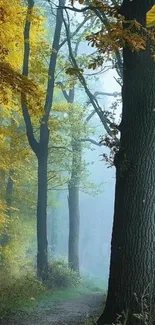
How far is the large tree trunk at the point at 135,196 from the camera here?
16.3ft

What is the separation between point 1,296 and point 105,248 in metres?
48.4

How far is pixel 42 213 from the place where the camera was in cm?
1409

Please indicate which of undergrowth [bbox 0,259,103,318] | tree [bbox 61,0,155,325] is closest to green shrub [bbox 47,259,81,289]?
undergrowth [bbox 0,259,103,318]

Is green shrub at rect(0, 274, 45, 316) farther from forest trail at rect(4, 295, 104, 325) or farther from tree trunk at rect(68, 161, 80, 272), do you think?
tree trunk at rect(68, 161, 80, 272)

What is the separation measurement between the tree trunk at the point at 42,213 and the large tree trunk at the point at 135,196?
868cm

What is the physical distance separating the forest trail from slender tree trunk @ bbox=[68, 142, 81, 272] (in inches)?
263

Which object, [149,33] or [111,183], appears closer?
[149,33]

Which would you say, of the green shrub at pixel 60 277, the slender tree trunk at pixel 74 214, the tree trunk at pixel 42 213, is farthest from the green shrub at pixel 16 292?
the slender tree trunk at pixel 74 214

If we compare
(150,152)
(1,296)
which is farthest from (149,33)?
(1,296)

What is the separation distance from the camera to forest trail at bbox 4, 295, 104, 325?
821cm

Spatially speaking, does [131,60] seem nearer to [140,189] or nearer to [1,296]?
[140,189]

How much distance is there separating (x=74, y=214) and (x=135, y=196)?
1512 cm

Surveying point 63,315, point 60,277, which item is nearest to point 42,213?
point 60,277

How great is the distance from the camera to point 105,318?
16.8 feet
